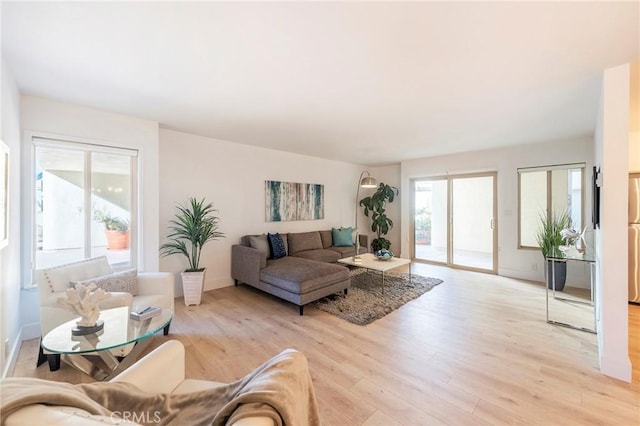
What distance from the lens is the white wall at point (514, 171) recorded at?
14.2 feet

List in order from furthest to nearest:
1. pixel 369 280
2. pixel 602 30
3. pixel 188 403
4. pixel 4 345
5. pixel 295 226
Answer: pixel 295 226 < pixel 369 280 < pixel 4 345 < pixel 602 30 < pixel 188 403

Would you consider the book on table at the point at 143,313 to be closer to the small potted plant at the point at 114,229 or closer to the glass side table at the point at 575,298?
the small potted plant at the point at 114,229

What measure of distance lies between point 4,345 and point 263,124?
312cm

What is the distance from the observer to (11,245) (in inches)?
88.4

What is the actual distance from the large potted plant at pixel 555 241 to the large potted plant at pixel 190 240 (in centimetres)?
454

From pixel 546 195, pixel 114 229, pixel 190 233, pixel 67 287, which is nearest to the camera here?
pixel 67 287

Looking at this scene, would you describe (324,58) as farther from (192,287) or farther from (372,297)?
(192,287)

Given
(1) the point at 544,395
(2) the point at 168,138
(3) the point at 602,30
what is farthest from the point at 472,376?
(2) the point at 168,138

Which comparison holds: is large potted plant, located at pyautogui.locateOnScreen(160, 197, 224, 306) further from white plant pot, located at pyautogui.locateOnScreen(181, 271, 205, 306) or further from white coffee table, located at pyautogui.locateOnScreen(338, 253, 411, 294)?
white coffee table, located at pyautogui.locateOnScreen(338, 253, 411, 294)

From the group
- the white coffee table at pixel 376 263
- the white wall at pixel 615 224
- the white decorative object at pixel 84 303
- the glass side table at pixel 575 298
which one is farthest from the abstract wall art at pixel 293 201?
the white wall at pixel 615 224

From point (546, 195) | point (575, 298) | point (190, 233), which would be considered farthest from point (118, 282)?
point (546, 195)

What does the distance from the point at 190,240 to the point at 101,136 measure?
1.64 m

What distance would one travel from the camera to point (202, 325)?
2.98 meters

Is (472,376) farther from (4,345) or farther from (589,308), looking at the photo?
(4,345)
